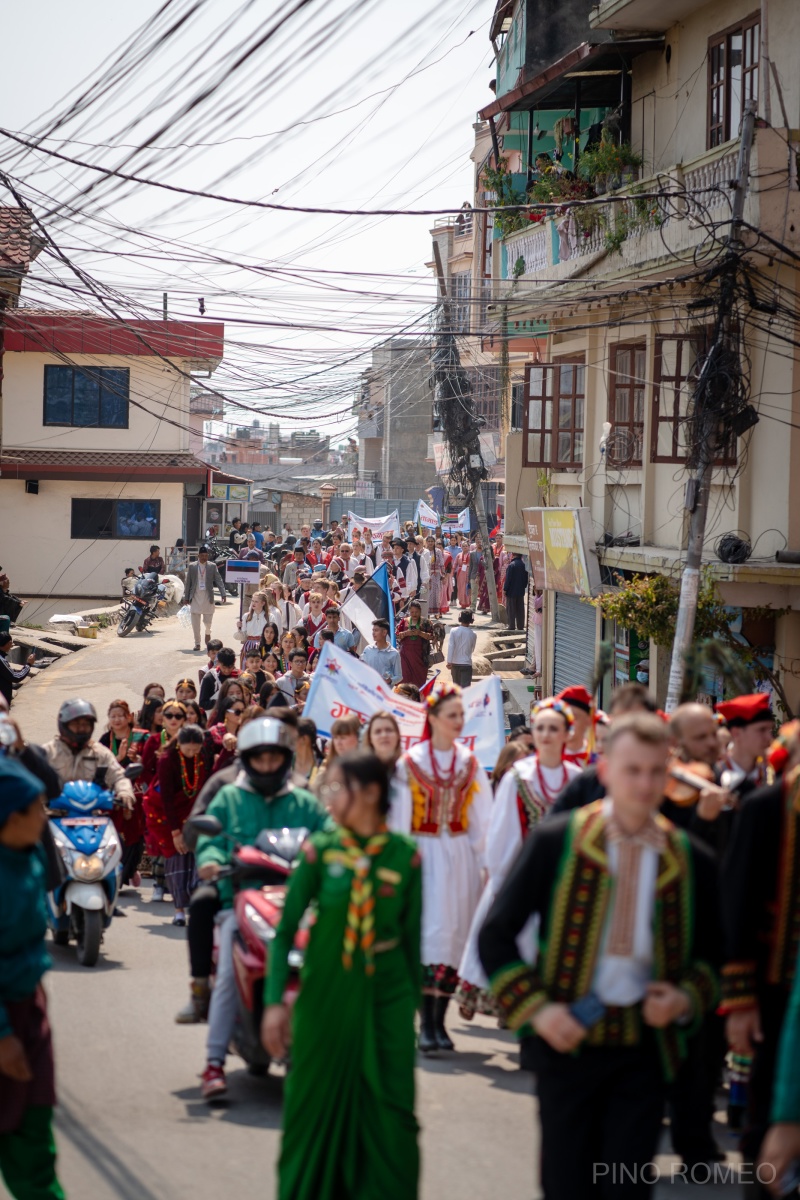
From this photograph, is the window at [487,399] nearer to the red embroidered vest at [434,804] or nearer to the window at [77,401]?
the window at [77,401]

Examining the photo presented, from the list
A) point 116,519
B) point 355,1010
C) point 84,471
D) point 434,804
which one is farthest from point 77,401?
point 355,1010

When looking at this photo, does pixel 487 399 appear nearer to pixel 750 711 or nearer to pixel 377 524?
pixel 377 524

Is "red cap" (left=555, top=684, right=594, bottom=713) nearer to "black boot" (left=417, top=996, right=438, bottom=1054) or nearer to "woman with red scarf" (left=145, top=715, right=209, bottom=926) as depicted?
"black boot" (left=417, top=996, right=438, bottom=1054)

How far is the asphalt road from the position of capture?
18.2 feet

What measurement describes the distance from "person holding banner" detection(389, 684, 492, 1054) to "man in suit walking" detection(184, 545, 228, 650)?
1794cm

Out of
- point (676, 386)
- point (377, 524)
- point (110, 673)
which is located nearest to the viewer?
point (676, 386)

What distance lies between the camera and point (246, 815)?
263 inches

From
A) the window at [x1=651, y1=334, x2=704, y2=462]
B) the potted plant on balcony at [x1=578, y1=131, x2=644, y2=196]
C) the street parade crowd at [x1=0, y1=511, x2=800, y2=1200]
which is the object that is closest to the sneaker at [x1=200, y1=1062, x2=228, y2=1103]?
the street parade crowd at [x1=0, y1=511, x2=800, y2=1200]

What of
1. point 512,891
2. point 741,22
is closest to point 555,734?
point 512,891

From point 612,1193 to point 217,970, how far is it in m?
2.97

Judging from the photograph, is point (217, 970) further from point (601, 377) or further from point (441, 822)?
point (601, 377)

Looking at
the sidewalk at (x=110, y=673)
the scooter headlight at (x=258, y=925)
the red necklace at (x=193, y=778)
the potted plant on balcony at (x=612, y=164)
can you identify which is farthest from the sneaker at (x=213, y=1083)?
the potted plant on balcony at (x=612, y=164)

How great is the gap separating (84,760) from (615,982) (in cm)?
629

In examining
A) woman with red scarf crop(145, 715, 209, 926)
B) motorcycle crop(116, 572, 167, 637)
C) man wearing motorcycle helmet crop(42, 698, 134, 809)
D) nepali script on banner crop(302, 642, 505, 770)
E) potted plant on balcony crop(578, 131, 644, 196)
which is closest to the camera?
man wearing motorcycle helmet crop(42, 698, 134, 809)
